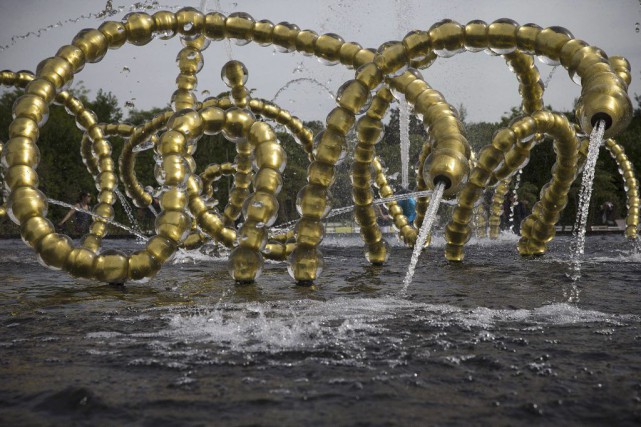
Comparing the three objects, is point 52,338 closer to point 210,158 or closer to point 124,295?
point 124,295

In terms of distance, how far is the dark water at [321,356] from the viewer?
7.59 feet

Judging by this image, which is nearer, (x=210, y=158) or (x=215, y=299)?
(x=215, y=299)

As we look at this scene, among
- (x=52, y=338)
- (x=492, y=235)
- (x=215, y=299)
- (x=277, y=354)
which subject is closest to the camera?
(x=277, y=354)

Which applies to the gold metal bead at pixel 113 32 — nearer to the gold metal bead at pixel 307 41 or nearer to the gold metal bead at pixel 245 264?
the gold metal bead at pixel 307 41

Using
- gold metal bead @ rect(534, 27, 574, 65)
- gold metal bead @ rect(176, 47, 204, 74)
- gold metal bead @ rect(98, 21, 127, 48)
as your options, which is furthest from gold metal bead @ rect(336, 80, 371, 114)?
gold metal bead @ rect(176, 47, 204, 74)

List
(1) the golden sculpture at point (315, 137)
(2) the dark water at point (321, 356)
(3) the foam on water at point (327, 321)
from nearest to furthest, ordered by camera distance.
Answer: (2) the dark water at point (321, 356) → (3) the foam on water at point (327, 321) → (1) the golden sculpture at point (315, 137)

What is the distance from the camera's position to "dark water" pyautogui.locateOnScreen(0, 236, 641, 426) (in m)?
2.31

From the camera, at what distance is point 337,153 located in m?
5.50

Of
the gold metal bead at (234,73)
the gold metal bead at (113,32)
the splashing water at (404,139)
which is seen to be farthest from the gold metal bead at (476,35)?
the splashing water at (404,139)

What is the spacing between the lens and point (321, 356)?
10.1ft

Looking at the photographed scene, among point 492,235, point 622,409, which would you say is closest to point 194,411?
point 622,409

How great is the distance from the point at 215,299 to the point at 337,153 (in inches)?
58.8

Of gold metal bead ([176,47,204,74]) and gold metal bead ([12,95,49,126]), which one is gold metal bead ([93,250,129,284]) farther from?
gold metal bead ([176,47,204,74])

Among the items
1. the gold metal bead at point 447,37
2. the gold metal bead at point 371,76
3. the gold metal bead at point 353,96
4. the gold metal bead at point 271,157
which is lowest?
the gold metal bead at point 271,157
